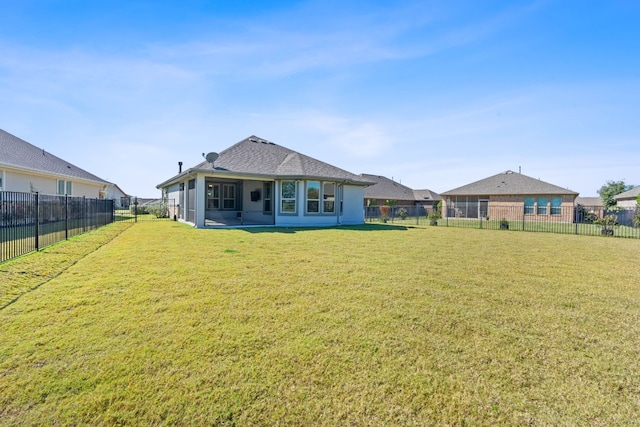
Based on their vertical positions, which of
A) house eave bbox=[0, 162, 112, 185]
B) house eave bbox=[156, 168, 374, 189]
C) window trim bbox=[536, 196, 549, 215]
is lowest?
window trim bbox=[536, 196, 549, 215]

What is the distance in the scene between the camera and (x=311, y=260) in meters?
7.38

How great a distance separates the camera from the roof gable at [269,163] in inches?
624

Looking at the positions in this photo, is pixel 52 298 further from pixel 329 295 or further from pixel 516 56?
pixel 516 56

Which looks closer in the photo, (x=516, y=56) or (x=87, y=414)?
(x=87, y=414)

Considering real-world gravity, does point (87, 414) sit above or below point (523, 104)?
below

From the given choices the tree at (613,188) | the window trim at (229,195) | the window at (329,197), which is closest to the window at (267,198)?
the window trim at (229,195)

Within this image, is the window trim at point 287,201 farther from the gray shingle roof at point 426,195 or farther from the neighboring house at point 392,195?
the gray shingle roof at point 426,195

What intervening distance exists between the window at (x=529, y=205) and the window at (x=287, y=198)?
24.6m

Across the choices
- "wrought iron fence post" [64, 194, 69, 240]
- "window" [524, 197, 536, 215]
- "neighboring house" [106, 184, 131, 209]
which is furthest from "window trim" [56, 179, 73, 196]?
"window" [524, 197, 536, 215]

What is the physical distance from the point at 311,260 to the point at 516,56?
10691 mm

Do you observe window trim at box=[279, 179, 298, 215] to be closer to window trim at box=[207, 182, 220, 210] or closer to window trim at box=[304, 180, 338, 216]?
window trim at box=[304, 180, 338, 216]

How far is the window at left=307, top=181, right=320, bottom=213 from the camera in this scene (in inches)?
659

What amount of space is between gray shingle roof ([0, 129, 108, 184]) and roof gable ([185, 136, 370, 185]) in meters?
8.74

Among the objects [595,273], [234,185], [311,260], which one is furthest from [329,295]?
[234,185]
